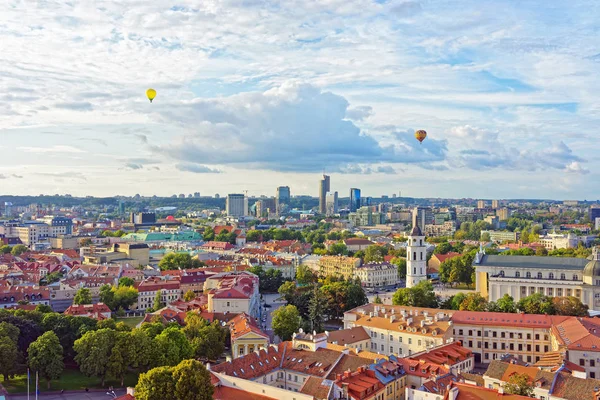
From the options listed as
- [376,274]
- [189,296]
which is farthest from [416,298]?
[376,274]

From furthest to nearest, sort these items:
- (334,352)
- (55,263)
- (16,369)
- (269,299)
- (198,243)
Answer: (198,243), (55,263), (269,299), (16,369), (334,352)

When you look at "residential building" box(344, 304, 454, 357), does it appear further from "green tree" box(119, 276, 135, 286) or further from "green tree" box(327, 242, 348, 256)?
"green tree" box(327, 242, 348, 256)

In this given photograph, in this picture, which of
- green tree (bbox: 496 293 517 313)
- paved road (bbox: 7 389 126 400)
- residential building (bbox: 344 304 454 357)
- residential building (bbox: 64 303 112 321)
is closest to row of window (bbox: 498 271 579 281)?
green tree (bbox: 496 293 517 313)

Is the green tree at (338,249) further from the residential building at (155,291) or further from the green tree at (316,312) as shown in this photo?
the green tree at (316,312)

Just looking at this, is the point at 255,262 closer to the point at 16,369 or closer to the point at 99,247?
the point at 99,247

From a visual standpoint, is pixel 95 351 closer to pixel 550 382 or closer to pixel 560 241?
pixel 550 382

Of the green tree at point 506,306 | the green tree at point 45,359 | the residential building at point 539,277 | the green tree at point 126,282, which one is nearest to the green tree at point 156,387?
the green tree at point 45,359

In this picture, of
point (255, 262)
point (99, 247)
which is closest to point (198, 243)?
point (99, 247)

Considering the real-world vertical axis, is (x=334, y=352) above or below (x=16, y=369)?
above

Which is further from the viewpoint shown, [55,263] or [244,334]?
[55,263]
